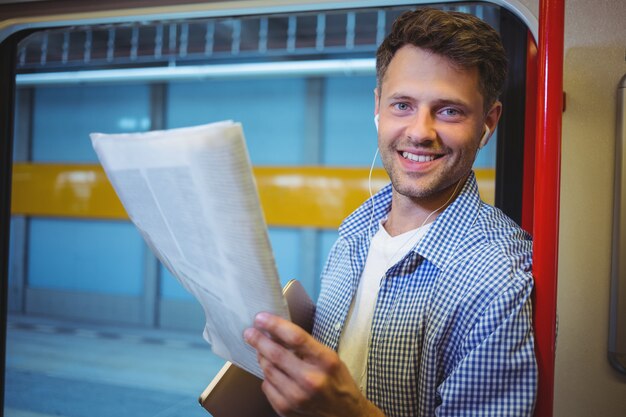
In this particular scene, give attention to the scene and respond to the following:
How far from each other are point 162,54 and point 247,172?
5.70 metres

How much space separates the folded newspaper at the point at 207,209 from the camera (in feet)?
2.08

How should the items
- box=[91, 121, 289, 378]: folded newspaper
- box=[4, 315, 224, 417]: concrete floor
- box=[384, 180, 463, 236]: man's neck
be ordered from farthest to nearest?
box=[4, 315, 224, 417]: concrete floor, box=[384, 180, 463, 236]: man's neck, box=[91, 121, 289, 378]: folded newspaper

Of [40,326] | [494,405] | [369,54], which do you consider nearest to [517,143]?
[494,405]

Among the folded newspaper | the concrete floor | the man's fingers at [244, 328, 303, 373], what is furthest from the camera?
the concrete floor

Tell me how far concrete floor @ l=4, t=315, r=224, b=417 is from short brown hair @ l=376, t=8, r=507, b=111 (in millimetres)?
3846

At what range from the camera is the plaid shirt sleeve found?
85 cm

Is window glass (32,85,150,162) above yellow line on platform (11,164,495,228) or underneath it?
above

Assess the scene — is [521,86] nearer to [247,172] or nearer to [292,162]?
[247,172]

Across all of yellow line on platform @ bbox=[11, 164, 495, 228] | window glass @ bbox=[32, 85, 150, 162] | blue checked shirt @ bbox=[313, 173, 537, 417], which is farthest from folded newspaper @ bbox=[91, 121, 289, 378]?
window glass @ bbox=[32, 85, 150, 162]

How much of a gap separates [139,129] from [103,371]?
3017 mm

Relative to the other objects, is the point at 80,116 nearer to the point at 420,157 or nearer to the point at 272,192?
the point at 272,192

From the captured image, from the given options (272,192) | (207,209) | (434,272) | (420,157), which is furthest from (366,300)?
(272,192)

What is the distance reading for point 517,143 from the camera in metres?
1.62

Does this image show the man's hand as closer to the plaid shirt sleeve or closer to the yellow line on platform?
the plaid shirt sleeve
